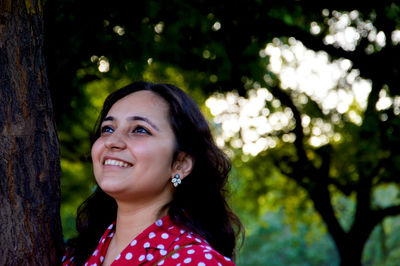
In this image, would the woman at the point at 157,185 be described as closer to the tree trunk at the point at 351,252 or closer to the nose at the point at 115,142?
the nose at the point at 115,142

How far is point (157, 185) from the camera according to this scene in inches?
96.1

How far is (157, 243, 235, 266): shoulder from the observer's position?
2079mm

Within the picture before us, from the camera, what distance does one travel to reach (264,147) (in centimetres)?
980

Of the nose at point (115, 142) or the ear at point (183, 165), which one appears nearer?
the nose at point (115, 142)

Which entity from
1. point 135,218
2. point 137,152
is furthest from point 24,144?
point 135,218

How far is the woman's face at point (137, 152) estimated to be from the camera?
2.36 metres

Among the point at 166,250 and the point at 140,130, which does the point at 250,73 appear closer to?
the point at 140,130

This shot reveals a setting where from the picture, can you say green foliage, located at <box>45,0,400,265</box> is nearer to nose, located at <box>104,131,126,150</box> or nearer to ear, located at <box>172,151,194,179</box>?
ear, located at <box>172,151,194,179</box>

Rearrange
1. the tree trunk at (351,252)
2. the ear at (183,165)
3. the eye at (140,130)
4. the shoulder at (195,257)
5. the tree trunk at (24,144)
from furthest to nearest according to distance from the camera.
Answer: the tree trunk at (351,252), the ear at (183,165), the eye at (140,130), the tree trunk at (24,144), the shoulder at (195,257)

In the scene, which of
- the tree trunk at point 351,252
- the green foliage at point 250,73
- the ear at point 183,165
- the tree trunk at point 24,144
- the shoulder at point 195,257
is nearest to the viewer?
the shoulder at point 195,257

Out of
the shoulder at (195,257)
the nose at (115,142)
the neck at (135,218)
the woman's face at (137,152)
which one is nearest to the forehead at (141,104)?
the woman's face at (137,152)

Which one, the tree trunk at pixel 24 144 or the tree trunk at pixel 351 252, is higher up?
the tree trunk at pixel 24 144

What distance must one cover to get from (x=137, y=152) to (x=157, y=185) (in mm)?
204

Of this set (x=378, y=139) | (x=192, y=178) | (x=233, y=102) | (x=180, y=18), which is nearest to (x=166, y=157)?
(x=192, y=178)
